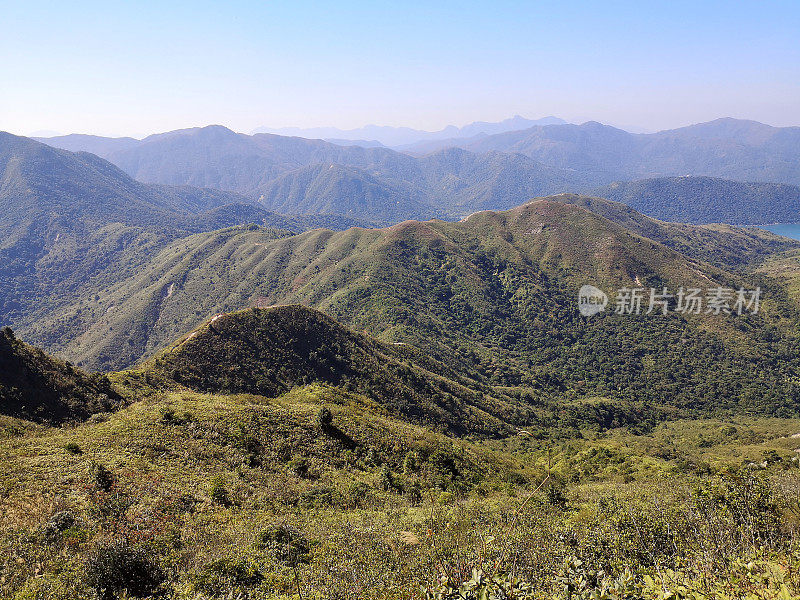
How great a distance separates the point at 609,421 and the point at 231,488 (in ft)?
318

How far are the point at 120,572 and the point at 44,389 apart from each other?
28.9 metres

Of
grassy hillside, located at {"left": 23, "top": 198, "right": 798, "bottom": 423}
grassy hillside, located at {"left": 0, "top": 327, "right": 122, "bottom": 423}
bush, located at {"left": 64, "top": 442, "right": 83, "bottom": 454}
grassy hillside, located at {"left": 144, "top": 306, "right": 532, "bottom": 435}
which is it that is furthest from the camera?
grassy hillside, located at {"left": 23, "top": 198, "right": 798, "bottom": 423}

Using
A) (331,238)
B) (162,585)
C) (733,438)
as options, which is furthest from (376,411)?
(331,238)

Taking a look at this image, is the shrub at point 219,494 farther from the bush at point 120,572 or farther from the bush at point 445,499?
the bush at point 445,499

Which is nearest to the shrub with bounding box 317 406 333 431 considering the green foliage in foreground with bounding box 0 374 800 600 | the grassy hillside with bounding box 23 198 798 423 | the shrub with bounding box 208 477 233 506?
the green foliage in foreground with bounding box 0 374 800 600

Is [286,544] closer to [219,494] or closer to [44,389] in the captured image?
[219,494]

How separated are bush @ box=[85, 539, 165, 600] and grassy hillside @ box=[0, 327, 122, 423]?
24394mm

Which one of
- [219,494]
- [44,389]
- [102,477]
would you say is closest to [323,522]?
[219,494]

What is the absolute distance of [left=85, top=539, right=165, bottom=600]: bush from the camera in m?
13.5

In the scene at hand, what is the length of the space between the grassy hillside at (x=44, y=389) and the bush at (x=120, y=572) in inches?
960

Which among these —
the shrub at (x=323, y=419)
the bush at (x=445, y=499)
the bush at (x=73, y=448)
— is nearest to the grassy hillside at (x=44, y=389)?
the bush at (x=73, y=448)

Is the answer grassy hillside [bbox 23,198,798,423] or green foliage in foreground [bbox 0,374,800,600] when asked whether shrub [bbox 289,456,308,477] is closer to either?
green foliage in foreground [bbox 0,374,800,600]

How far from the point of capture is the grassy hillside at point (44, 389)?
30.9 meters

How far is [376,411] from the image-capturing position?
5450 centimetres
